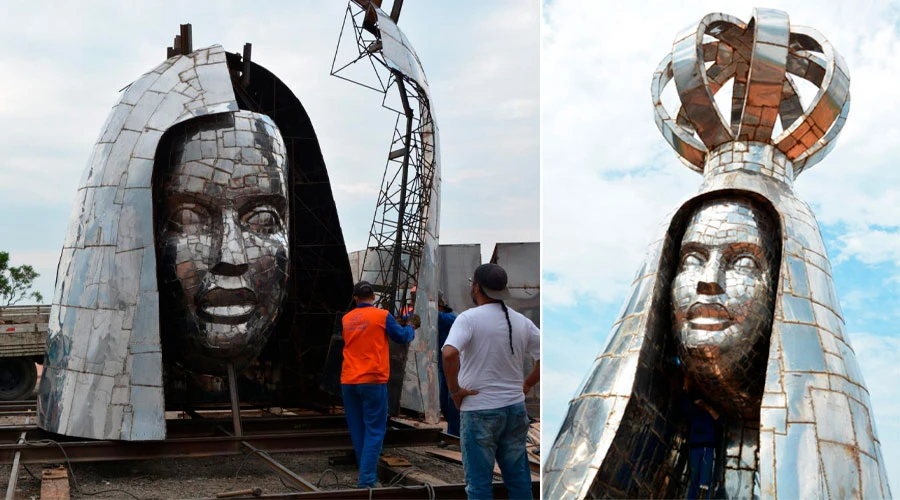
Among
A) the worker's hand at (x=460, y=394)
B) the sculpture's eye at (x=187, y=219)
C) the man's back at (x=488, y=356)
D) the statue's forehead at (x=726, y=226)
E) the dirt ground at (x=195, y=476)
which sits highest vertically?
the sculpture's eye at (x=187, y=219)

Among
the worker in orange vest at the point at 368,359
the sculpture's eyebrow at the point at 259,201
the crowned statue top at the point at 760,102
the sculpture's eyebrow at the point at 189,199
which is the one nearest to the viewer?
the crowned statue top at the point at 760,102

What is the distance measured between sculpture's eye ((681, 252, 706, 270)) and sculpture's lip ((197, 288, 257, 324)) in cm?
398

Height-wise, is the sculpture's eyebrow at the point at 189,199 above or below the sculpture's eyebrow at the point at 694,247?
above

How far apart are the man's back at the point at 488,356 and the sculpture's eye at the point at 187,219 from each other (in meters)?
4.15

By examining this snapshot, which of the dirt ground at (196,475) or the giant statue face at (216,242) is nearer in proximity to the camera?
the dirt ground at (196,475)

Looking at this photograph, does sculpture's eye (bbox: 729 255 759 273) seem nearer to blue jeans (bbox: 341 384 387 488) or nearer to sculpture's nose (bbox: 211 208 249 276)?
blue jeans (bbox: 341 384 387 488)

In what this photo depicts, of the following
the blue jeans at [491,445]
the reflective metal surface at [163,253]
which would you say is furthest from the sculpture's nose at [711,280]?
the reflective metal surface at [163,253]

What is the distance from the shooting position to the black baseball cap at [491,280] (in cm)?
528

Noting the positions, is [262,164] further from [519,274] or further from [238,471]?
[519,274]

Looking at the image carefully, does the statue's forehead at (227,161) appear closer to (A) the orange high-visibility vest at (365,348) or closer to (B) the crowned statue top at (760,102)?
(A) the orange high-visibility vest at (365,348)

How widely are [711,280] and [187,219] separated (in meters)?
4.72

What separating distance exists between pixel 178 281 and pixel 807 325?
527 cm

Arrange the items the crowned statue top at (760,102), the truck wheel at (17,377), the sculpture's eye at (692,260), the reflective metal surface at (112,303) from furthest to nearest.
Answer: the truck wheel at (17,377), the reflective metal surface at (112,303), the crowned statue top at (760,102), the sculpture's eye at (692,260)

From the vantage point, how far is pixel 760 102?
22.4 feet
